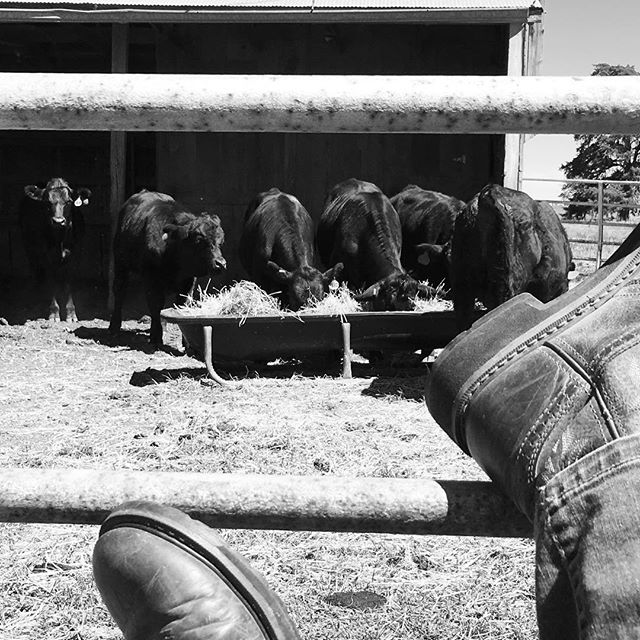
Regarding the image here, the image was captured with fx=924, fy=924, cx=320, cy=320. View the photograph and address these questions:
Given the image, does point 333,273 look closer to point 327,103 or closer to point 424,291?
point 424,291

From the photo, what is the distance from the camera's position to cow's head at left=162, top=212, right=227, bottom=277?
Answer: 10258 millimetres

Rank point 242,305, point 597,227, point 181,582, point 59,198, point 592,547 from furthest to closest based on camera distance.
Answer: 1. point 597,227
2. point 59,198
3. point 242,305
4. point 181,582
5. point 592,547

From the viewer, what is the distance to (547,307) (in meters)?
1.19

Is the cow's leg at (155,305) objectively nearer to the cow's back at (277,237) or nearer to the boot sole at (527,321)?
the cow's back at (277,237)

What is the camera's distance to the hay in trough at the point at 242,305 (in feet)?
28.6

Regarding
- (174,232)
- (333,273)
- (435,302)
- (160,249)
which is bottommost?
(435,302)

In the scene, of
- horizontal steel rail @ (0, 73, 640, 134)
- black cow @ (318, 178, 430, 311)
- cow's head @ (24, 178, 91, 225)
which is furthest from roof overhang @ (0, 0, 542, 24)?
horizontal steel rail @ (0, 73, 640, 134)

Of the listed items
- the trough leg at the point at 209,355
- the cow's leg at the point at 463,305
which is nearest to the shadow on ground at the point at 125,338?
the trough leg at the point at 209,355

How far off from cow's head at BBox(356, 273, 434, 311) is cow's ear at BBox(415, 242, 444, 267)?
33.6 inches

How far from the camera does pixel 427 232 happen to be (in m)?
11.2

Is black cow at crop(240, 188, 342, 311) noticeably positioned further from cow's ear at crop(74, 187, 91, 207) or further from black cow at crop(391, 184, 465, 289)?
cow's ear at crop(74, 187, 91, 207)

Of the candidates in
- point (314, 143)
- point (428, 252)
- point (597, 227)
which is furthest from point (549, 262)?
point (597, 227)

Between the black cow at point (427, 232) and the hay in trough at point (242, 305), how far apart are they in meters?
2.16

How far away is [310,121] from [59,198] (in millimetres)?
11787
